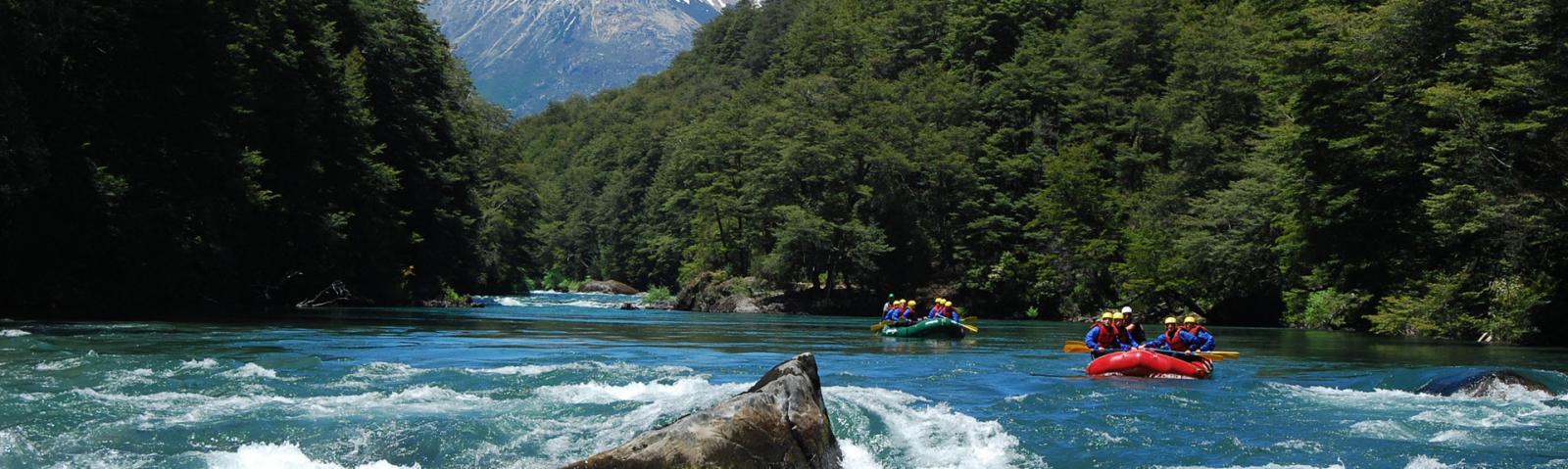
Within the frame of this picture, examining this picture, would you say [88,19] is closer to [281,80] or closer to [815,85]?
[281,80]

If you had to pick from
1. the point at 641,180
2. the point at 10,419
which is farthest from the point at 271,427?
the point at 641,180

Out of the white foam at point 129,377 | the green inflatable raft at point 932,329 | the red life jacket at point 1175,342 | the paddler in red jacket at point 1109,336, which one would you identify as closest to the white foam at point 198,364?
the white foam at point 129,377

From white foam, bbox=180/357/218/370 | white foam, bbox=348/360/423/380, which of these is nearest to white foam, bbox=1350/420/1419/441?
white foam, bbox=348/360/423/380

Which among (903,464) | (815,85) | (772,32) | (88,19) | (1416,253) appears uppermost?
(772,32)

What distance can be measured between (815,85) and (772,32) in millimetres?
51736

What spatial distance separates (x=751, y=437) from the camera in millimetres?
8727

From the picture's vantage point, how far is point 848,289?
5822cm

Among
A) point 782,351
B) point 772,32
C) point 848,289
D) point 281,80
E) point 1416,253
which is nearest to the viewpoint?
point 782,351

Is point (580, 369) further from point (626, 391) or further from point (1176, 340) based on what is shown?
point (1176, 340)

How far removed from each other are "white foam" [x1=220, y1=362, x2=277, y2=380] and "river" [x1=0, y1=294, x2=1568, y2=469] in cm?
10

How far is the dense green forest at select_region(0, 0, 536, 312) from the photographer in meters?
27.8

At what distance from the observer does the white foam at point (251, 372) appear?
15.8 meters

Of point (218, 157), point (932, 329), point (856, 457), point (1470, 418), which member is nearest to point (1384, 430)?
point (1470, 418)

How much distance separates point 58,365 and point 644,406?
8.27 meters
